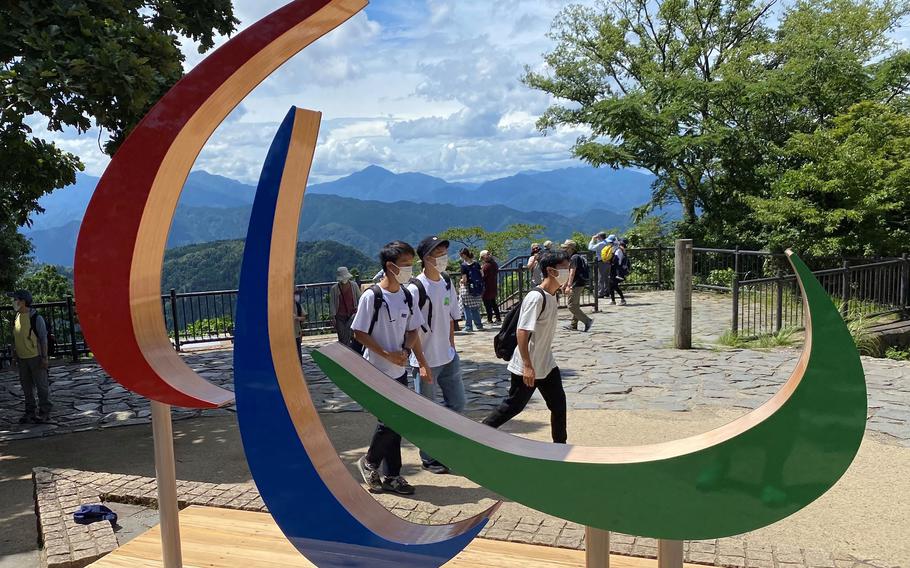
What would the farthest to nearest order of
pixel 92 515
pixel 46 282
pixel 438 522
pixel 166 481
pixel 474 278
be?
pixel 46 282
pixel 474 278
pixel 92 515
pixel 438 522
pixel 166 481

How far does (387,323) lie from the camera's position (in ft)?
17.1

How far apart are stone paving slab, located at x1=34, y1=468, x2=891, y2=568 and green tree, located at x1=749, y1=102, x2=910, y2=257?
13.7 m

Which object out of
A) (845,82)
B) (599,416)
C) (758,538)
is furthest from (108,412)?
(845,82)

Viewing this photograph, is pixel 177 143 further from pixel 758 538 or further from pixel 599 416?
pixel 599 416

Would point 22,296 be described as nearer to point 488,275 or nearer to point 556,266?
point 556,266

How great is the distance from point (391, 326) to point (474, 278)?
26.3ft

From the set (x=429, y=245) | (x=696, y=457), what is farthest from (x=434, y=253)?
(x=696, y=457)

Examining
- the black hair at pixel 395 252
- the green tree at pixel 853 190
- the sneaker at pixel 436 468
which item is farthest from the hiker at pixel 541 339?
the green tree at pixel 853 190

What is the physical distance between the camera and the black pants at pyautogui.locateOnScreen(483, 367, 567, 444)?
17.7 ft

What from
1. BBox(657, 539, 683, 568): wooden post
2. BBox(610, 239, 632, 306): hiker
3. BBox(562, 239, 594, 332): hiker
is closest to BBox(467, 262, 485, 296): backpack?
BBox(562, 239, 594, 332): hiker

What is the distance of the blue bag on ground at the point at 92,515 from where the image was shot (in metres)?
4.97

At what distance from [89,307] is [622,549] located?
321cm

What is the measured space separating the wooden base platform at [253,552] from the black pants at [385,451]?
1.03m

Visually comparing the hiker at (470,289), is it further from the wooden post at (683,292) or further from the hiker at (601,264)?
the hiker at (601,264)
